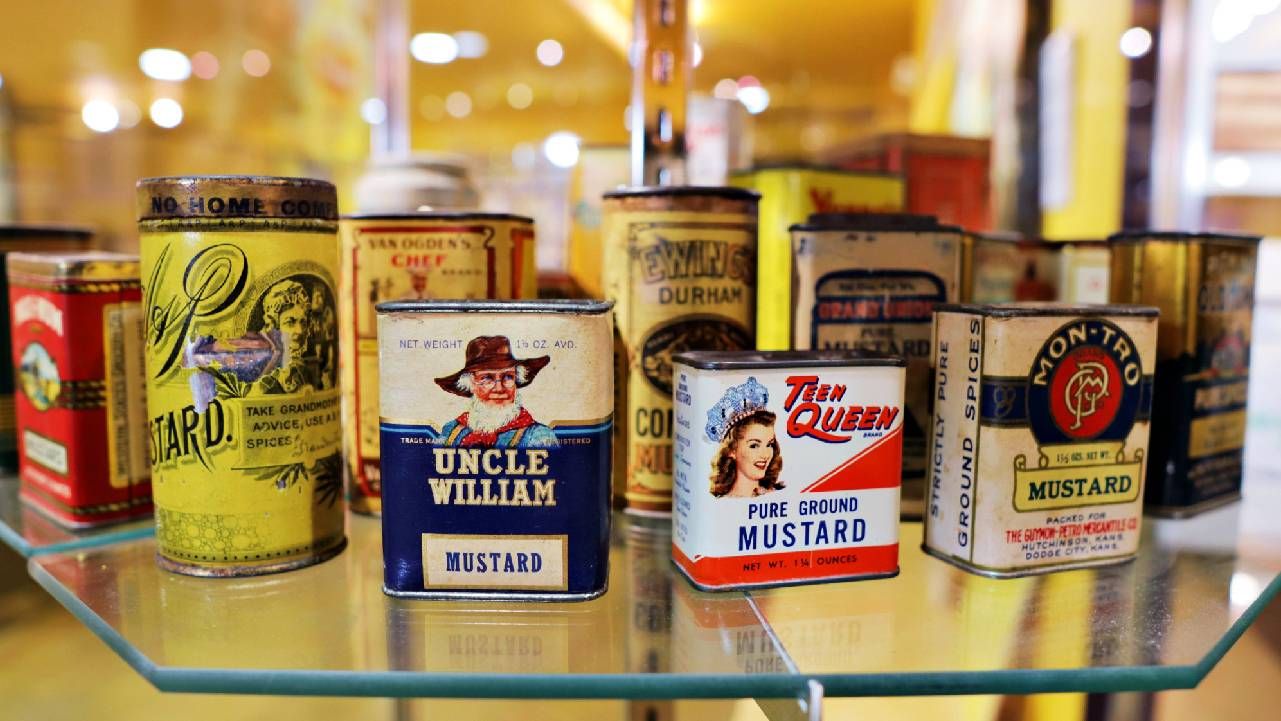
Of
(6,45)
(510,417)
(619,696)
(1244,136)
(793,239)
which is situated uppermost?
(6,45)

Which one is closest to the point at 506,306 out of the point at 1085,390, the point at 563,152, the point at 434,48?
the point at 1085,390

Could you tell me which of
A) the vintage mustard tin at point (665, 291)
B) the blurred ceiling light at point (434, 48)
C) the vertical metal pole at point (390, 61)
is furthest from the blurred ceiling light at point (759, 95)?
the vintage mustard tin at point (665, 291)

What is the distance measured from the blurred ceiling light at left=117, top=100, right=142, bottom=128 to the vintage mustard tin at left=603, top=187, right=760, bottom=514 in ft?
8.37

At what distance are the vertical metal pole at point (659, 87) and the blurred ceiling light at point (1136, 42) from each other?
169cm

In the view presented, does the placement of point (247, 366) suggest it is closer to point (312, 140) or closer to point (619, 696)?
point (619, 696)

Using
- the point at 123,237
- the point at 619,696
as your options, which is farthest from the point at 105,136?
the point at 619,696

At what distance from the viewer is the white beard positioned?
0.74 m

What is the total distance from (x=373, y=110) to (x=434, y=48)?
164 centimetres

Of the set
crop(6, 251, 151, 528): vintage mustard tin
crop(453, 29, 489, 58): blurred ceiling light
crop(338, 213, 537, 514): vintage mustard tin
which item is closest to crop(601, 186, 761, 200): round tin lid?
crop(338, 213, 537, 514): vintage mustard tin

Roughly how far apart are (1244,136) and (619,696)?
2237 millimetres

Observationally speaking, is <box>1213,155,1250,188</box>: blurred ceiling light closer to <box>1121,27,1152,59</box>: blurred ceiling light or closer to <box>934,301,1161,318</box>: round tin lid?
<box>1121,27,1152,59</box>: blurred ceiling light

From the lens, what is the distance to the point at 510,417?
2.43 ft

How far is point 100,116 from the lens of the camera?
9.22 feet

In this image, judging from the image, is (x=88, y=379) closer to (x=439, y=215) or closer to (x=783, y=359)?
(x=439, y=215)
